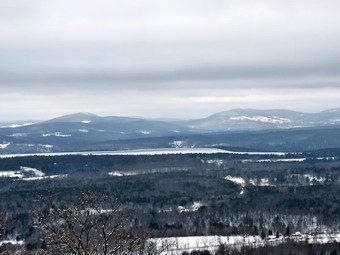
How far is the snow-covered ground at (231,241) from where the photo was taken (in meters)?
86.5

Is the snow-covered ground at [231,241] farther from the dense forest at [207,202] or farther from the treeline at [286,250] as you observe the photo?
the dense forest at [207,202]

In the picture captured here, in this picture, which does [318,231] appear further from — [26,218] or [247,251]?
[26,218]

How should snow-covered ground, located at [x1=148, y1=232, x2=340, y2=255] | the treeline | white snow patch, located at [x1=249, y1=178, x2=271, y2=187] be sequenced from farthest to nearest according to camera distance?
1. white snow patch, located at [x1=249, y1=178, x2=271, y2=187]
2. snow-covered ground, located at [x1=148, y1=232, x2=340, y2=255]
3. the treeline

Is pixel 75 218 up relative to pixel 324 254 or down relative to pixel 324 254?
up

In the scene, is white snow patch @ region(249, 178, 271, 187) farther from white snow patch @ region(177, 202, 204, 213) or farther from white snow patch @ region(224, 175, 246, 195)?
white snow patch @ region(177, 202, 204, 213)

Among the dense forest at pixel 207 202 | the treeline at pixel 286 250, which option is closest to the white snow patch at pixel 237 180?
the dense forest at pixel 207 202

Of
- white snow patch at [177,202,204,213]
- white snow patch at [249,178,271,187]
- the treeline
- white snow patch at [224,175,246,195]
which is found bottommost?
white snow patch at [177,202,204,213]

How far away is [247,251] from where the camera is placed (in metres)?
80.1

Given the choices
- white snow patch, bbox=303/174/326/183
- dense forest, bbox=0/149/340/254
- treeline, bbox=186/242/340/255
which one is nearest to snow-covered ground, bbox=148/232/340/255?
treeline, bbox=186/242/340/255

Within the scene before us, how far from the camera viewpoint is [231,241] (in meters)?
93.8

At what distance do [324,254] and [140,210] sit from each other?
178 ft

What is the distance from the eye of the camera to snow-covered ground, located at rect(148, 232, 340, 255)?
284 ft

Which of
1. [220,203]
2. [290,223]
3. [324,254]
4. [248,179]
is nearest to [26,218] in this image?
[220,203]

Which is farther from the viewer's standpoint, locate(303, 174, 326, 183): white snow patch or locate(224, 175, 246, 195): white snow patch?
locate(303, 174, 326, 183): white snow patch
